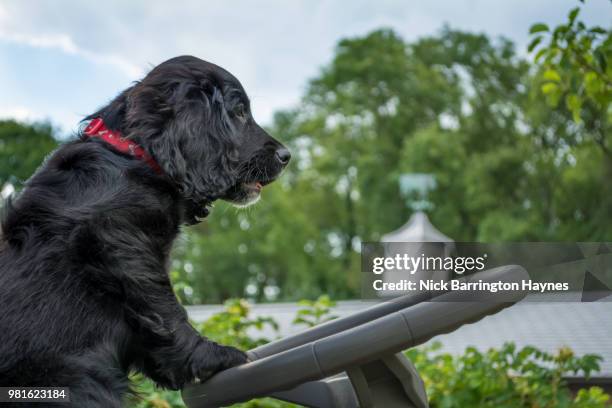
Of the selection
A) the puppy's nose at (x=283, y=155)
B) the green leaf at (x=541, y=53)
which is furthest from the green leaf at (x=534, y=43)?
the puppy's nose at (x=283, y=155)

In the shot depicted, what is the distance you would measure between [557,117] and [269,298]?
534 inches

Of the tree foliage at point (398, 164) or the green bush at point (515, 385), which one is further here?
the tree foliage at point (398, 164)

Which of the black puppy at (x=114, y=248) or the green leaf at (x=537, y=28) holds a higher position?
the green leaf at (x=537, y=28)

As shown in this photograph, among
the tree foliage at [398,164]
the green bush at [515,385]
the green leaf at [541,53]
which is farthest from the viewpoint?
the tree foliage at [398,164]

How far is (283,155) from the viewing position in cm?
262

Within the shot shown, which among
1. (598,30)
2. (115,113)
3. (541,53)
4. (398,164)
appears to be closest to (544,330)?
(541,53)

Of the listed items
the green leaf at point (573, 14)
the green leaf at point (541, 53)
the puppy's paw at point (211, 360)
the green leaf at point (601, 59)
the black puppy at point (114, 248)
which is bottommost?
the puppy's paw at point (211, 360)

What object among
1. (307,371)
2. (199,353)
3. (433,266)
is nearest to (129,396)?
(199,353)

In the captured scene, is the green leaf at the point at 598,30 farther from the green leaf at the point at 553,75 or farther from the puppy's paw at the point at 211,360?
the puppy's paw at the point at 211,360

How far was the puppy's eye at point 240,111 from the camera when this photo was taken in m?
2.52

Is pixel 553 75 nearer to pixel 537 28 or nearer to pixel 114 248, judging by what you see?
pixel 537 28

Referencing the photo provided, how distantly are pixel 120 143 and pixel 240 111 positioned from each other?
1.39 ft

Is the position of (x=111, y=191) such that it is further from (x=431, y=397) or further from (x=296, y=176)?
(x=296, y=176)

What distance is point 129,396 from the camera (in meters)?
2.20
